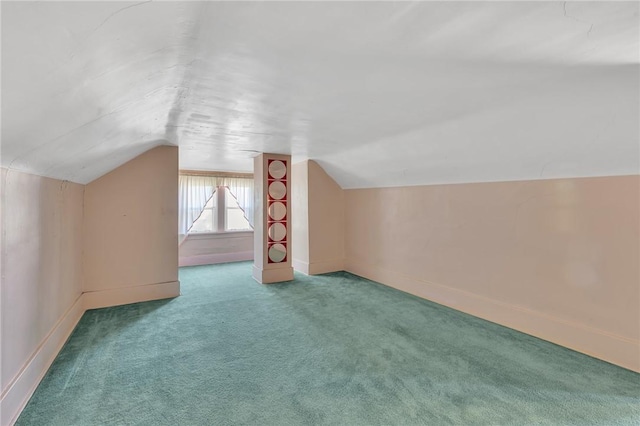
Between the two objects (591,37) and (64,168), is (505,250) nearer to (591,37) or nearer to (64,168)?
(591,37)

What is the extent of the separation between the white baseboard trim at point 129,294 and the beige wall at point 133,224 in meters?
0.04

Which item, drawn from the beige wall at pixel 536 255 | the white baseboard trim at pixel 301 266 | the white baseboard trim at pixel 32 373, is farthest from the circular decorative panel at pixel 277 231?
the white baseboard trim at pixel 32 373

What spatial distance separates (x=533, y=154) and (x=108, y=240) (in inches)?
168

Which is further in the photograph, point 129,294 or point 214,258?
point 214,258

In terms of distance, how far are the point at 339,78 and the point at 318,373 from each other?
186 cm

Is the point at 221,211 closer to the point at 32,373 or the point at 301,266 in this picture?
the point at 301,266

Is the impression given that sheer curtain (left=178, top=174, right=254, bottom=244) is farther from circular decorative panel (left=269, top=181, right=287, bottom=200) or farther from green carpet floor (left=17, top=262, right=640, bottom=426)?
green carpet floor (left=17, top=262, right=640, bottom=426)

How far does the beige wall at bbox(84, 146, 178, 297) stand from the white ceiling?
0.72 m

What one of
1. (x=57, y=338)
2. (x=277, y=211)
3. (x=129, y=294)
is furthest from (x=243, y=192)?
(x=57, y=338)

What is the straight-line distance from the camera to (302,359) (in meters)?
2.08

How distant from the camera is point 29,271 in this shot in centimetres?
180

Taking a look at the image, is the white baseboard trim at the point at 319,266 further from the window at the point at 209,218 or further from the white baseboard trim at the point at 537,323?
the window at the point at 209,218

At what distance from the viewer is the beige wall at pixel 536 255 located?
2029mm

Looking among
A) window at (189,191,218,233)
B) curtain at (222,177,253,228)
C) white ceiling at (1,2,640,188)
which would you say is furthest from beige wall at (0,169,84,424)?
curtain at (222,177,253,228)
